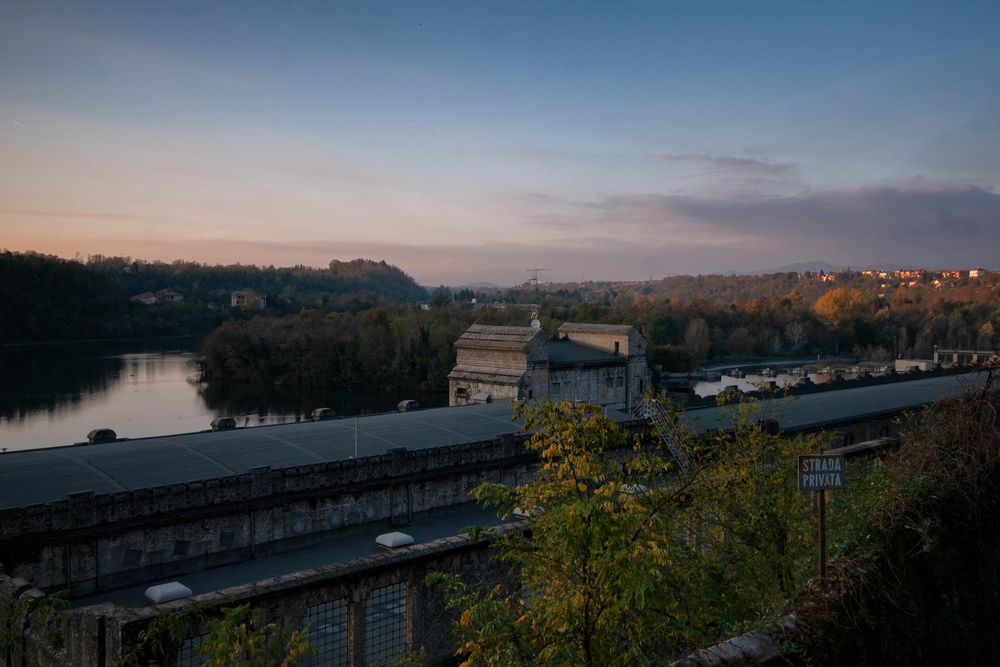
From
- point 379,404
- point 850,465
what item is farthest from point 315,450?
point 379,404

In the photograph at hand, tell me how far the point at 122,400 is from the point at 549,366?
149 ft

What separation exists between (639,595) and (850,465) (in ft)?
31.9

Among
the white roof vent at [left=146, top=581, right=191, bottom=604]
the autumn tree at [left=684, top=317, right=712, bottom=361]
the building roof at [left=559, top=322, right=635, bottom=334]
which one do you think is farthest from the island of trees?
the white roof vent at [left=146, top=581, right=191, bottom=604]

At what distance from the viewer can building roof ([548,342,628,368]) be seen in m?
35.1

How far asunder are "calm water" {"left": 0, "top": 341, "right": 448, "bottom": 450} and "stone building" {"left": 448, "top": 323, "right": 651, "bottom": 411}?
2699cm

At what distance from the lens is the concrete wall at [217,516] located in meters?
13.6

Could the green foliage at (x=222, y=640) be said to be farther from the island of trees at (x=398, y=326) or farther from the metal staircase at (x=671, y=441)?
the island of trees at (x=398, y=326)

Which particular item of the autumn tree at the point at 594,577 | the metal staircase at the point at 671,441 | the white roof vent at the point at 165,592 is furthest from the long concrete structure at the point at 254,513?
the autumn tree at the point at 594,577

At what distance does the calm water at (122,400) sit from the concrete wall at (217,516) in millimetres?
34901

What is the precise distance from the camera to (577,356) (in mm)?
36688

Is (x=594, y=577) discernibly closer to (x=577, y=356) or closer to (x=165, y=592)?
(x=165, y=592)

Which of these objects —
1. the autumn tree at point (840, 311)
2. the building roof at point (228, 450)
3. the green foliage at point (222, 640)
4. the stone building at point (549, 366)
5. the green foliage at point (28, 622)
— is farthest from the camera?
the autumn tree at point (840, 311)

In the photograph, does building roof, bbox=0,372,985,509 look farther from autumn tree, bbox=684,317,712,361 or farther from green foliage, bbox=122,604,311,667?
autumn tree, bbox=684,317,712,361

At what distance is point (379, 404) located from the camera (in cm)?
7069
